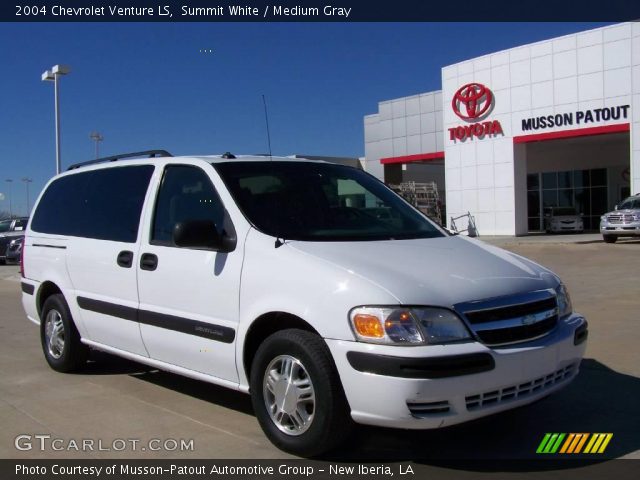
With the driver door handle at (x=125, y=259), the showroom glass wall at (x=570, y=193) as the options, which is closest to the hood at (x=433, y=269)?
the driver door handle at (x=125, y=259)

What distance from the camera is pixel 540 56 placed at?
29969mm

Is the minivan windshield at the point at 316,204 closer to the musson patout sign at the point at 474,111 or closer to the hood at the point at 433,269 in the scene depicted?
the hood at the point at 433,269

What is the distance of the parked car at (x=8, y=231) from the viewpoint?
25.1m

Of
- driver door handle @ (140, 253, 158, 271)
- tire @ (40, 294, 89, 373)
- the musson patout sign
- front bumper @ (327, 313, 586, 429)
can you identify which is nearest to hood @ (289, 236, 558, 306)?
front bumper @ (327, 313, 586, 429)

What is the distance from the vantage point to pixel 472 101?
108 feet

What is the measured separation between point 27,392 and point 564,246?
22079mm

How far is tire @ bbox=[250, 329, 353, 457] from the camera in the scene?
12.3 feet

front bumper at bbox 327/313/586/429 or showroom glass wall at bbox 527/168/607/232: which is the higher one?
showroom glass wall at bbox 527/168/607/232

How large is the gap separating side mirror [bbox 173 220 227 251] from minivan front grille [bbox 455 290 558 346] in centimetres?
169

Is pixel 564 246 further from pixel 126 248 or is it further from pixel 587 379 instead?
pixel 126 248

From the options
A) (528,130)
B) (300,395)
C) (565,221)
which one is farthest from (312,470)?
(565,221)

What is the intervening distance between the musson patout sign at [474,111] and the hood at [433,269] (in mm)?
28945

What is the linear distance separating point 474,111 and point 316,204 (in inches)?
1164

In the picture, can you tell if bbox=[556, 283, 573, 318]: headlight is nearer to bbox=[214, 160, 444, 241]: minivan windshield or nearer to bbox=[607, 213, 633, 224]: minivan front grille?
bbox=[214, 160, 444, 241]: minivan windshield
